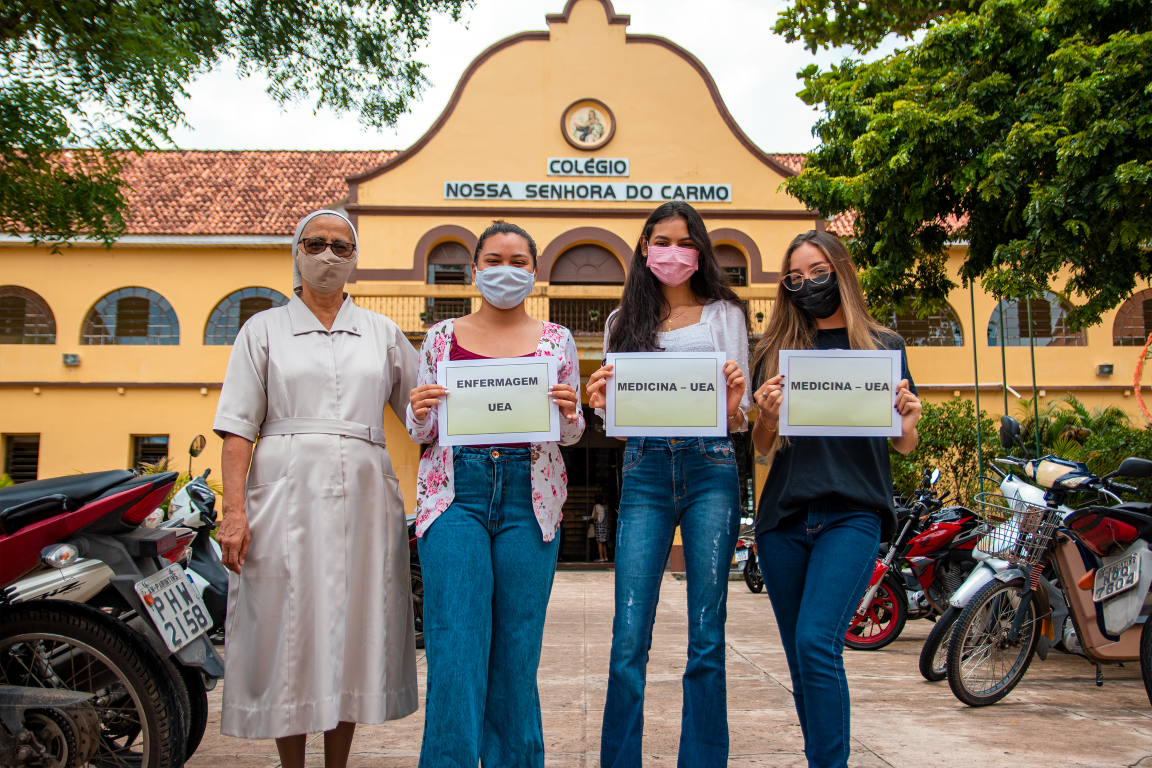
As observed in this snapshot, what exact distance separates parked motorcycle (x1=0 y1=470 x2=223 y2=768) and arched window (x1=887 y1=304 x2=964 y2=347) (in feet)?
61.9

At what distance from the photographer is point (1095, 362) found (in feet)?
63.8

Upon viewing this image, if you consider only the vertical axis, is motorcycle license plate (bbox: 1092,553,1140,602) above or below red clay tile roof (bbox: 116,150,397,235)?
below

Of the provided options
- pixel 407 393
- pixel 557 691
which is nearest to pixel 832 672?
pixel 407 393

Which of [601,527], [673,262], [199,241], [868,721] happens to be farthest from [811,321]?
[199,241]

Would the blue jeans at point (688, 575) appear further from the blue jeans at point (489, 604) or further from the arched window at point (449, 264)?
the arched window at point (449, 264)

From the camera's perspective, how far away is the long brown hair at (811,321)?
3.07 metres

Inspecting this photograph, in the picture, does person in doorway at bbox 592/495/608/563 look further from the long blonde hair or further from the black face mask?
the black face mask

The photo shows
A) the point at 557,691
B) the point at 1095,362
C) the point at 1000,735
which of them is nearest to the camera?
the point at 1000,735

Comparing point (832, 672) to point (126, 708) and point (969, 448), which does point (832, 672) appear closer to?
point (126, 708)

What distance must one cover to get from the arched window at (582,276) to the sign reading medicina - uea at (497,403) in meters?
15.4

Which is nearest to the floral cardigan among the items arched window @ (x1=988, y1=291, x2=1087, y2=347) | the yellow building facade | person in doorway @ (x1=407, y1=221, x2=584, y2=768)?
person in doorway @ (x1=407, y1=221, x2=584, y2=768)

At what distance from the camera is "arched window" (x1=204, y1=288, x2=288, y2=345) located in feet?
65.9

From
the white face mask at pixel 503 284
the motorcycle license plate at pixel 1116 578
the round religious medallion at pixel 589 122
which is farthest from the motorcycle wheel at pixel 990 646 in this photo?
the round religious medallion at pixel 589 122

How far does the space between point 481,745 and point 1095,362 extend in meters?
20.7
